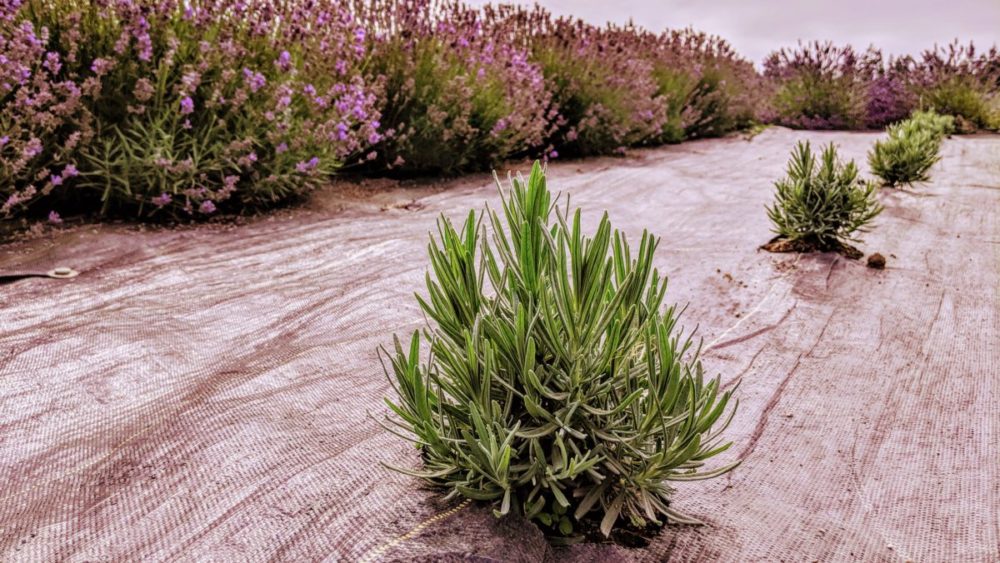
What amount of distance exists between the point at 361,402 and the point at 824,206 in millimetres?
2764

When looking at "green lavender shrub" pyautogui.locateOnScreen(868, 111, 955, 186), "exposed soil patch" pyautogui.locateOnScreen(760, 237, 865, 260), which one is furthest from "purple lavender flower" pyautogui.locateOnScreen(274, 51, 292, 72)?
"green lavender shrub" pyautogui.locateOnScreen(868, 111, 955, 186)

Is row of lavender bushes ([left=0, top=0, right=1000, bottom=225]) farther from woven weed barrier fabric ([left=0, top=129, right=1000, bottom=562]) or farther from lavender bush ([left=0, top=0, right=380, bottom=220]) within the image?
woven weed barrier fabric ([left=0, top=129, right=1000, bottom=562])

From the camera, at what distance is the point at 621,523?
1.42 meters

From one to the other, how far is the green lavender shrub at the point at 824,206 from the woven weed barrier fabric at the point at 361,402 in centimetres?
15

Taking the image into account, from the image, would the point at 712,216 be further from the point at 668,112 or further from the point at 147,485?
the point at 668,112

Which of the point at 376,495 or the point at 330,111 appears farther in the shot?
the point at 330,111

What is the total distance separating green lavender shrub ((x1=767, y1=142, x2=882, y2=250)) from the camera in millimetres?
3691

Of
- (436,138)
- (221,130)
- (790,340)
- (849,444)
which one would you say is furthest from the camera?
(436,138)

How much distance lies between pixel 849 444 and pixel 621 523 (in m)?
0.92

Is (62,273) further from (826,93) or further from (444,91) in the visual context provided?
(826,93)

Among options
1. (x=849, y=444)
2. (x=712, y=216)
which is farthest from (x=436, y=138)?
(x=849, y=444)

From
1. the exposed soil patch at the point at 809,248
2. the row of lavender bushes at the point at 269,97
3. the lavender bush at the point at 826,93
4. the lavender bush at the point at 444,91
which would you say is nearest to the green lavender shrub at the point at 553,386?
the exposed soil patch at the point at 809,248

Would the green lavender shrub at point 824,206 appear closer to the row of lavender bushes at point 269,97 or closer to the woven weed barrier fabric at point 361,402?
the woven weed barrier fabric at point 361,402

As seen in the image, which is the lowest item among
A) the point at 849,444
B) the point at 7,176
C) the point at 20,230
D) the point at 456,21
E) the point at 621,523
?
the point at 849,444
